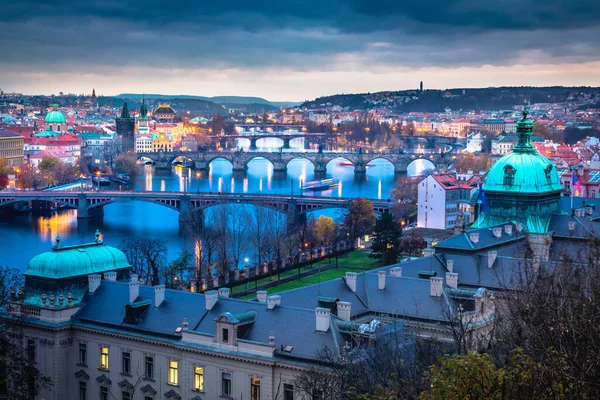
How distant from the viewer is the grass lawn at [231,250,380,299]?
46.1 meters

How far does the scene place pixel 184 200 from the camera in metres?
79.9

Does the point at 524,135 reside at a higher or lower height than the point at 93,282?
higher

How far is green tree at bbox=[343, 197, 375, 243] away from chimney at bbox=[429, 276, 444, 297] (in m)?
33.3

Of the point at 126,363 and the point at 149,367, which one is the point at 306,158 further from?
the point at 149,367

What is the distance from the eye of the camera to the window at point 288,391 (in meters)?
23.7

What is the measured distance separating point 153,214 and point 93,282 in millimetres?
55884

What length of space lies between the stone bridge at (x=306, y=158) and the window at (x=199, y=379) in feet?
338

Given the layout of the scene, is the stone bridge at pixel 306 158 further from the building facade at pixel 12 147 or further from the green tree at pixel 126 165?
the building facade at pixel 12 147

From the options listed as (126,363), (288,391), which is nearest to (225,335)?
(288,391)

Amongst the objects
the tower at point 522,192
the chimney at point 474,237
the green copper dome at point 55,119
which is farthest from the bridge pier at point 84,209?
the green copper dome at point 55,119

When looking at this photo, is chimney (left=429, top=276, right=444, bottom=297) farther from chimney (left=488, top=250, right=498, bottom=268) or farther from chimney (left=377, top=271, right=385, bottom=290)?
chimney (left=488, top=250, right=498, bottom=268)

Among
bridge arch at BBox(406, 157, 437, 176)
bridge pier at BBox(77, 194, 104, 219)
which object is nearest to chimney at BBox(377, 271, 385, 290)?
bridge pier at BBox(77, 194, 104, 219)

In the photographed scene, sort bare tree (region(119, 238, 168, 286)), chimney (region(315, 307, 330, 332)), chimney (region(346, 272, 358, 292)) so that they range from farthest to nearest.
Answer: bare tree (region(119, 238, 168, 286)) → chimney (region(346, 272, 358, 292)) → chimney (region(315, 307, 330, 332))

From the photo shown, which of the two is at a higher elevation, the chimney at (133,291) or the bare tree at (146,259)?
the chimney at (133,291)
